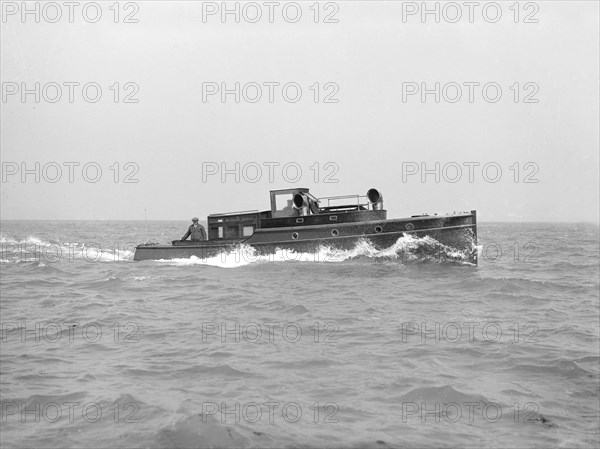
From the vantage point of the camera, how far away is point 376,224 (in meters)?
24.2

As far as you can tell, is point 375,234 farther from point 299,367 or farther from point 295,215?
point 299,367

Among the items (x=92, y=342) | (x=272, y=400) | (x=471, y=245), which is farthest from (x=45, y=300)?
(x=471, y=245)

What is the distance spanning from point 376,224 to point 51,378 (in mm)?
17180

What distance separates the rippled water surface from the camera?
6.69m

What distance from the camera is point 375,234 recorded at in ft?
79.3

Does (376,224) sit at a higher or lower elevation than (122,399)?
higher

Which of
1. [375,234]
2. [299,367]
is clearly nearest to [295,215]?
[375,234]

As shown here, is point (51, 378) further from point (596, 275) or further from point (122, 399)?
point (596, 275)

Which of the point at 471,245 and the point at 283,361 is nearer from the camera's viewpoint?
the point at 283,361

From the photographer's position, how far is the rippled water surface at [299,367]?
263 inches

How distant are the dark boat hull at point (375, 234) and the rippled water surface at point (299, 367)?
18.5 ft

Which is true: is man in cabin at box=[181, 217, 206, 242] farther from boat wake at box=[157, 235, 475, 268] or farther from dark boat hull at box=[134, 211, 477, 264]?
boat wake at box=[157, 235, 475, 268]

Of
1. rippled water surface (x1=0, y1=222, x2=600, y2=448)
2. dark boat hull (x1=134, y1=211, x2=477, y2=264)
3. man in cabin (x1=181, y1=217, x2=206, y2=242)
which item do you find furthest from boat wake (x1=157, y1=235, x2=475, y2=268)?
rippled water surface (x1=0, y1=222, x2=600, y2=448)

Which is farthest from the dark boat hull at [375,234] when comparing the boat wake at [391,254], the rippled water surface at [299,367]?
the rippled water surface at [299,367]
